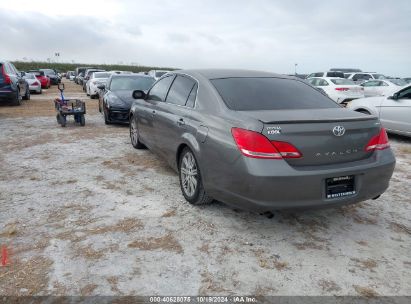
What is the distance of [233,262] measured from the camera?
10.4ft

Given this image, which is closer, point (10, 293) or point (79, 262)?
point (10, 293)

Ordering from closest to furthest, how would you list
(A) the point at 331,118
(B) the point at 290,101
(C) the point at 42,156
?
1. (A) the point at 331,118
2. (B) the point at 290,101
3. (C) the point at 42,156

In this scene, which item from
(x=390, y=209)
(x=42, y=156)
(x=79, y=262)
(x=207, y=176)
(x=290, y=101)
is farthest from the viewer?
(x=42, y=156)

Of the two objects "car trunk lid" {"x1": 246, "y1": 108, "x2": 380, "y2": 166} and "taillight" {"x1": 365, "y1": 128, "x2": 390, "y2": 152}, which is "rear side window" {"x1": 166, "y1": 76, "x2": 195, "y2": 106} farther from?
"taillight" {"x1": 365, "y1": 128, "x2": 390, "y2": 152}

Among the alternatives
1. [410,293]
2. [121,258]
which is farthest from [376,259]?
[121,258]

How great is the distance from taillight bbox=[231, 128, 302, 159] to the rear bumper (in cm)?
6

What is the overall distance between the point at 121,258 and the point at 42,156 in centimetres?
415

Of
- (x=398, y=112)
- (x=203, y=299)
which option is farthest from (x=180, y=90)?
(x=398, y=112)

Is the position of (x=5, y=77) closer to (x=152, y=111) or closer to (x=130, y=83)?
(x=130, y=83)

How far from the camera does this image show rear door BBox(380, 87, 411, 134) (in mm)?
8164

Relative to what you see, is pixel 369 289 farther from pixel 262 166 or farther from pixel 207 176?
pixel 207 176

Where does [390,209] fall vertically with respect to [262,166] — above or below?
below

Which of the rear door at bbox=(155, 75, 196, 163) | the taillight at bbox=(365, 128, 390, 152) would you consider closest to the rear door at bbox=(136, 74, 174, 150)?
the rear door at bbox=(155, 75, 196, 163)

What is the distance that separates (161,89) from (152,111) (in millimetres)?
367
